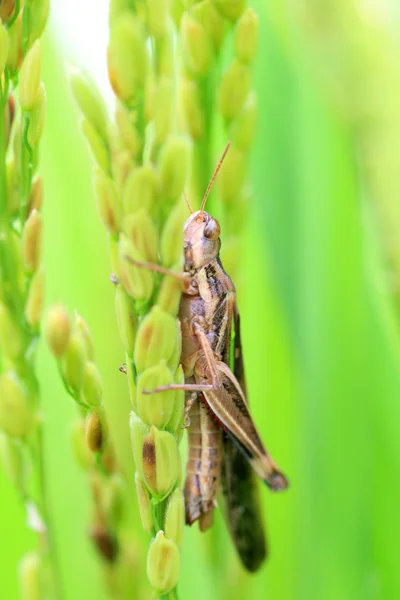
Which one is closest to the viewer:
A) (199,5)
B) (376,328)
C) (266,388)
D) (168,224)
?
(168,224)

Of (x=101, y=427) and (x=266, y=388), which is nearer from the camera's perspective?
(x=101, y=427)

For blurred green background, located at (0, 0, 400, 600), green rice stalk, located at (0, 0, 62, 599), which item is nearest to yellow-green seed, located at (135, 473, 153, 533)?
green rice stalk, located at (0, 0, 62, 599)

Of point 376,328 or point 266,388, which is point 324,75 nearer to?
point 376,328

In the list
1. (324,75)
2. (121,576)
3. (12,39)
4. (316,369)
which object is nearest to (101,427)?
(121,576)

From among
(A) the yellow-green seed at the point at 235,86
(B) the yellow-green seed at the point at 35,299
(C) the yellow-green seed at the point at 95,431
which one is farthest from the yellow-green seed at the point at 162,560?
(A) the yellow-green seed at the point at 235,86

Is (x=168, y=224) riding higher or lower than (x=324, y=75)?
lower

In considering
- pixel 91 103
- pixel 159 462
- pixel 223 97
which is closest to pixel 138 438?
pixel 159 462

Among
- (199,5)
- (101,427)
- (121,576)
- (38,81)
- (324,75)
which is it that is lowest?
(121,576)

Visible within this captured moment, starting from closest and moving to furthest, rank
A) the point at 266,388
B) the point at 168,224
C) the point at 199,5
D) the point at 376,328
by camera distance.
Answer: the point at 168,224
the point at 199,5
the point at 376,328
the point at 266,388
